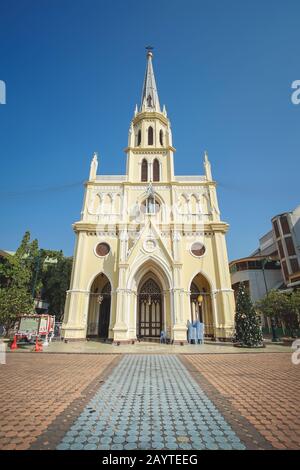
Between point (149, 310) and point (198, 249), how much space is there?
7404 millimetres

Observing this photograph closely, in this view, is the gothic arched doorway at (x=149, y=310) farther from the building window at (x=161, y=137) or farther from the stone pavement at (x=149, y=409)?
the building window at (x=161, y=137)

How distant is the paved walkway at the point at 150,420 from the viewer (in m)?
3.15

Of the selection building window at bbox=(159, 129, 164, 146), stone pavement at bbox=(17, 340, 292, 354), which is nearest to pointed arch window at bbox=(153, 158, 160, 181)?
building window at bbox=(159, 129, 164, 146)

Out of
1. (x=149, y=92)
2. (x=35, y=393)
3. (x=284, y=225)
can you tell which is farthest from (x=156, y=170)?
Answer: (x=35, y=393)

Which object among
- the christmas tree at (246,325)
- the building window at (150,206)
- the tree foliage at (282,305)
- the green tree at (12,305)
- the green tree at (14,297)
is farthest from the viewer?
the building window at (150,206)

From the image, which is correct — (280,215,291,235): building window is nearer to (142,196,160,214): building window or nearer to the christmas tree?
(142,196,160,214): building window

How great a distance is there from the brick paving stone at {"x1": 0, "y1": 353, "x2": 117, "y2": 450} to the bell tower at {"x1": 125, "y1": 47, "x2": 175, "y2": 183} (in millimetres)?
19437

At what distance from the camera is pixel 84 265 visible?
20391 millimetres

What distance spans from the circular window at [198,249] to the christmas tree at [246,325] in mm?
5889

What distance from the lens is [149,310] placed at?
21.1m

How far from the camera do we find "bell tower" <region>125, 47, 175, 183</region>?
25.1m

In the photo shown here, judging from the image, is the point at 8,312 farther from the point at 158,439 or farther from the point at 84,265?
the point at 158,439

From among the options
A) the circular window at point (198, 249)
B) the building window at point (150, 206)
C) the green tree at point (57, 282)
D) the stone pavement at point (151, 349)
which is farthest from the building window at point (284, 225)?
the green tree at point (57, 282)
